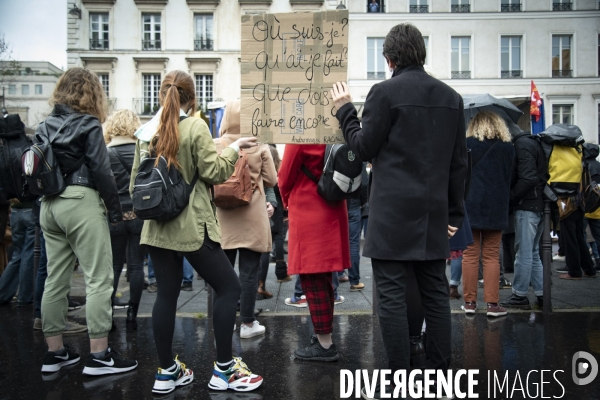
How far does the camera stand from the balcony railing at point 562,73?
1272 inches

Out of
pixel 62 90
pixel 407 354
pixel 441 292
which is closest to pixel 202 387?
pixel 407 354

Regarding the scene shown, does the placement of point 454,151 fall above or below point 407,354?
above

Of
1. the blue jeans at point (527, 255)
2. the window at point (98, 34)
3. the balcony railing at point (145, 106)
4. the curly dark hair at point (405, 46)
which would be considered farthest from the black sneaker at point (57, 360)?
the window at point (98, 34)

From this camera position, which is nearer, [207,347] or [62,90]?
[62,90]

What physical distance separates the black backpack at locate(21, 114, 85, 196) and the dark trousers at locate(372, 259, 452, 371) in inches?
95.5

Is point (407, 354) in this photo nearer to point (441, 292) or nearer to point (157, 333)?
point (441, 292)

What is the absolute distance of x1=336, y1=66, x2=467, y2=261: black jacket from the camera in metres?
3.34

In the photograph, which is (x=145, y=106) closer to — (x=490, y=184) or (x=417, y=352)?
(x=490, y=184)

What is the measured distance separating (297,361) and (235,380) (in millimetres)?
744

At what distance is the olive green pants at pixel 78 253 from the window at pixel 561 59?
109 feet

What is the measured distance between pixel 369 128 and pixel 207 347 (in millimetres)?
2649

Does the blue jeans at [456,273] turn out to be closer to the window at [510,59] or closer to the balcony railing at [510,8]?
the window at [510,59]

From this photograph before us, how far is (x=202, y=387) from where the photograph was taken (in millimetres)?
3949

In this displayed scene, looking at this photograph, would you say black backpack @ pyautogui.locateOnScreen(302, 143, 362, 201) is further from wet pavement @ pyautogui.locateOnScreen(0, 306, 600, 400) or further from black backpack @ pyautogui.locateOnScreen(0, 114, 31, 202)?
black backpack @ pyautogui.locateOnScreen(0, 114, 31, 202)
